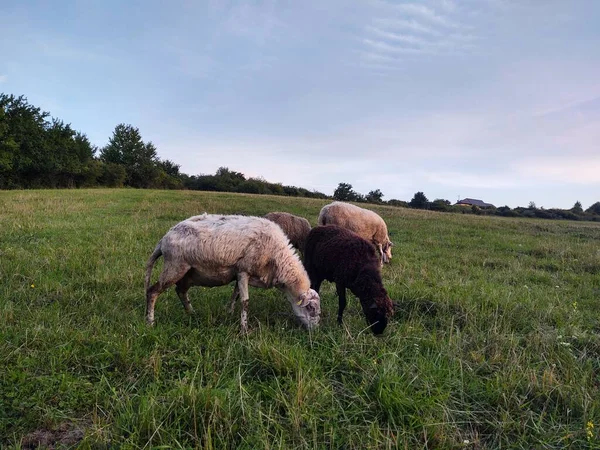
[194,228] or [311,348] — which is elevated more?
[194,228]

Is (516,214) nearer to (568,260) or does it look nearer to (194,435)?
(568,260)

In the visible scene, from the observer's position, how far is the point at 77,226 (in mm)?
11883

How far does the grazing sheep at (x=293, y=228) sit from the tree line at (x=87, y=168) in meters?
36.1

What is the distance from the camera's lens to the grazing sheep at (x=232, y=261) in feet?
16.5

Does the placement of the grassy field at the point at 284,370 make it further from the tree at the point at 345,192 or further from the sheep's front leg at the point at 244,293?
the tree at the point at 345,192

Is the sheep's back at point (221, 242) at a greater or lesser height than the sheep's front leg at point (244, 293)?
greater

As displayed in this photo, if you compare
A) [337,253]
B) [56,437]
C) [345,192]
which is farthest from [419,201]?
[56,437]

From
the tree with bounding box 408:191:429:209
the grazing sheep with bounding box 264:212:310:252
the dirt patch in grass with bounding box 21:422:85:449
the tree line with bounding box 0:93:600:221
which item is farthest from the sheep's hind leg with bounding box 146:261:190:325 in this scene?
the tree with bounding box 408:191:429:209

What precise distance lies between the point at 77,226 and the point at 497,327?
39.8 ft

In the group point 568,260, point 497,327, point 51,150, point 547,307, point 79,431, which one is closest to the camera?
point 79,431

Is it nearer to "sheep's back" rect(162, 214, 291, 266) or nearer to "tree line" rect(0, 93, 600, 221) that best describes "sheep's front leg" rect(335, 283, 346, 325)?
"sheep's back" rect(162, 214, 291, 266)

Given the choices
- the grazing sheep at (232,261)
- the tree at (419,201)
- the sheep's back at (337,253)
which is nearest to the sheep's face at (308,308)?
the grazing sheep at (232,261)

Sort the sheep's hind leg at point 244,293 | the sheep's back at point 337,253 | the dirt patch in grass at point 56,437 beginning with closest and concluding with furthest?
the dirt patch in grass at point 56,437 < the sheep's hind leg at point 244,293 < the sheep's back at point 337,253

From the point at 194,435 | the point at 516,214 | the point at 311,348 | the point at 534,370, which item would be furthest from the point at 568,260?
the point at 516,214
